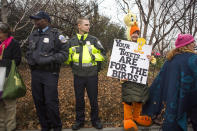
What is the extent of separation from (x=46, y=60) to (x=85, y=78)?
849 millimetres

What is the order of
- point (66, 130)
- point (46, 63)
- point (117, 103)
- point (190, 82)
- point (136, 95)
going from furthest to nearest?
point (117, 103), point (66, 130), point (136, 95), point (46, 63), point (190, 82)

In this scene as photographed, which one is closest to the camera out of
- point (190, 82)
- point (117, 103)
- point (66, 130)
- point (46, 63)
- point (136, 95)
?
point (190, 82)

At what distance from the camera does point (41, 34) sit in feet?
9.47

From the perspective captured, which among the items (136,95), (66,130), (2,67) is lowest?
(66,130)

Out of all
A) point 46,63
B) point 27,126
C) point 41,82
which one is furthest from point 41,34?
point 27,126

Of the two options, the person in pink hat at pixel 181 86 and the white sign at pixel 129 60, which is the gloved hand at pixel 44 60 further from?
the person in pink hat at pixel 181 86

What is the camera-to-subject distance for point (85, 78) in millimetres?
3184

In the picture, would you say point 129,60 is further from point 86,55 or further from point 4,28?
point 4,28

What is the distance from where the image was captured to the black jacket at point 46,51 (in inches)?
108

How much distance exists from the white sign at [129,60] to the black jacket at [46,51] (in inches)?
40.5

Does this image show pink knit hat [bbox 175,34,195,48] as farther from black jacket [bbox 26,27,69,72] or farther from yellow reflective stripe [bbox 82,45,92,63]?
black jacket [bbox 26,27,69,72]

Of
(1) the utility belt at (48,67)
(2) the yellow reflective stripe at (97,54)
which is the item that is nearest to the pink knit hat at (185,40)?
(2) the yellow reflective stripe at (97,54)

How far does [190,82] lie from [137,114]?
1513mm

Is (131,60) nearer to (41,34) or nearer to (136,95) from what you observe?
(136,95)
